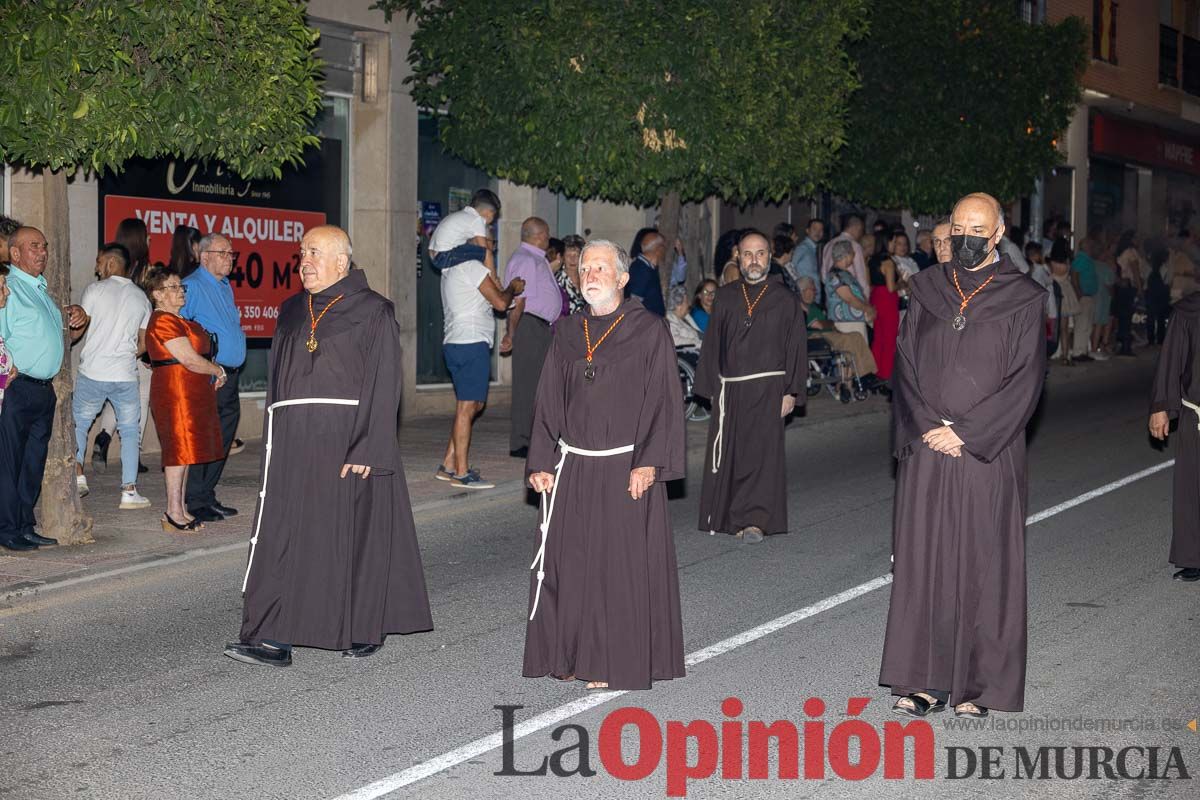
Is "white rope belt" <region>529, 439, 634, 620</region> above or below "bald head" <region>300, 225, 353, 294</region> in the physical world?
below

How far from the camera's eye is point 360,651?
753 centimetres

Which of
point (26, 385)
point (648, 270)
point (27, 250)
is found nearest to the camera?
point (27, 250)

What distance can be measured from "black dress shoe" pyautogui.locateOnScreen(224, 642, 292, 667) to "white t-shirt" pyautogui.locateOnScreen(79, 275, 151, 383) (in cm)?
442

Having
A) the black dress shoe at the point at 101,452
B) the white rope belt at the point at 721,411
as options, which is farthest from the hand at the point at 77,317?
the white rope belt at the point at 721,411

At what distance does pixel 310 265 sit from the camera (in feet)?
24.2

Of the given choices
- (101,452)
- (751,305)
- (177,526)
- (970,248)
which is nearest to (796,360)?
(751,305)

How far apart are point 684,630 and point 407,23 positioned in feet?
37.0

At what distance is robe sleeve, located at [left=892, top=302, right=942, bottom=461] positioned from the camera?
22.0ft

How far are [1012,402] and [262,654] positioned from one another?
3542 mm

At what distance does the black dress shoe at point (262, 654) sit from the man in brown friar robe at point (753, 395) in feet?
13.5

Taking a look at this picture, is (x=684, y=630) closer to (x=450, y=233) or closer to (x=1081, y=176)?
(x=450, y=233)

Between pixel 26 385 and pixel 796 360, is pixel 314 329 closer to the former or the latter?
pixel 26 385

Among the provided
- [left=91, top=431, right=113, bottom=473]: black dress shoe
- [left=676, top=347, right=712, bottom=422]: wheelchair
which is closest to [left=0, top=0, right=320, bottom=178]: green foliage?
[left=91, top=431, right=113, bottom=473]: black dress shoe

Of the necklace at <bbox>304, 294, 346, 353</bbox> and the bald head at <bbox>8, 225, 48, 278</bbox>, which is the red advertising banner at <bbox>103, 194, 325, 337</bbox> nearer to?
the bald head at <bbox>8, 225, 48, 278</bbox>
